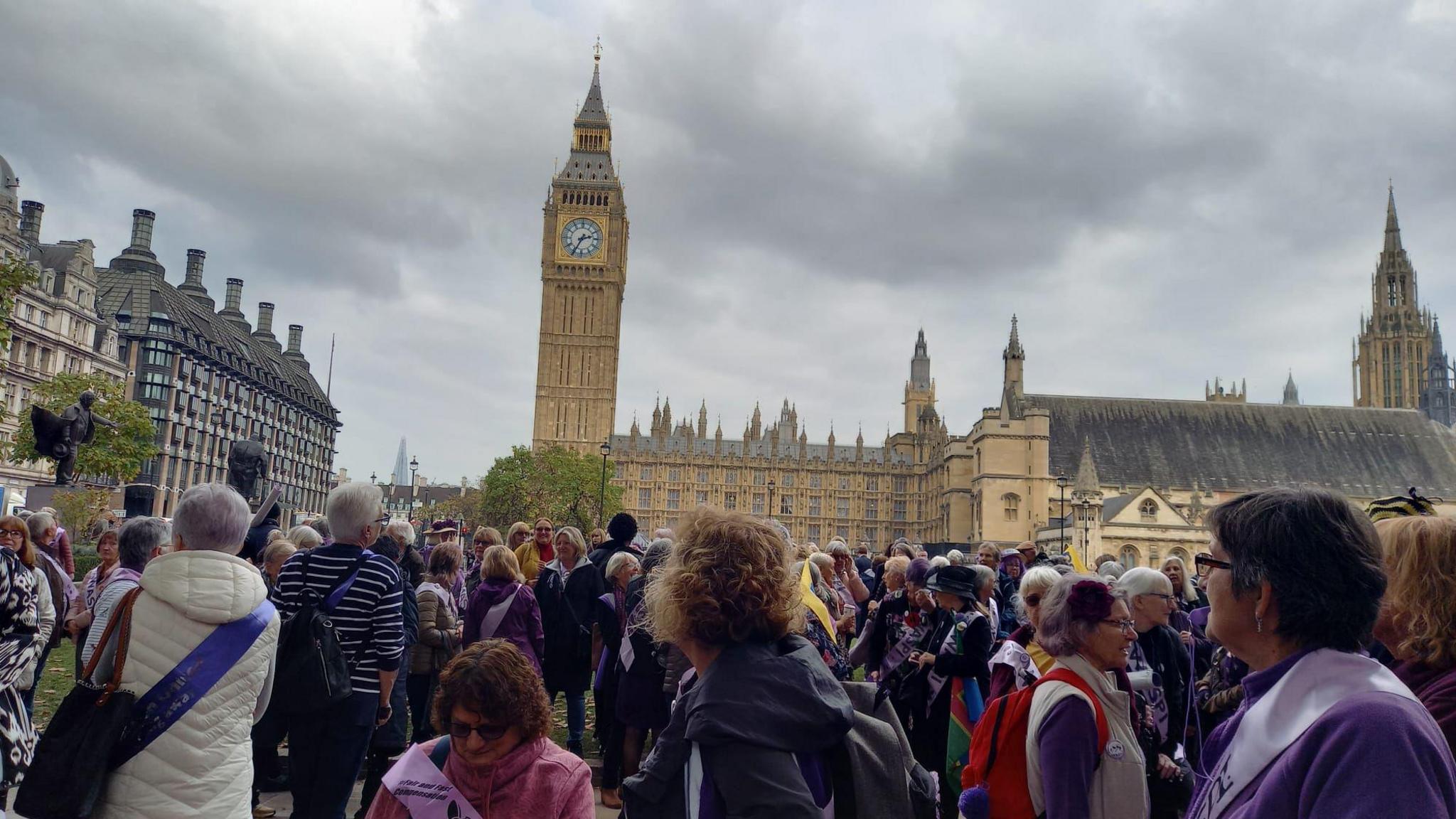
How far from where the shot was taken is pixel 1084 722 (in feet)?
10.0

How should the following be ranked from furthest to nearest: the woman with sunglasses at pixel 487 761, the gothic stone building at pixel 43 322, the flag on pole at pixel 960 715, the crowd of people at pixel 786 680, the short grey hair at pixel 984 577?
→ the gothic stone building at pixel 43 322 → the short grey hair at pixel 984 577 → the flag on pole at pixel 960 715 → the woman with sunglasses at pixel 487 761 → the crowd of people at pixel 786 680

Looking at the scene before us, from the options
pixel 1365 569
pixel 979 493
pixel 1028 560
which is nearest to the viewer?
pixel 1365 569

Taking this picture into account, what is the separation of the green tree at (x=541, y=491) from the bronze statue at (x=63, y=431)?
137 feet

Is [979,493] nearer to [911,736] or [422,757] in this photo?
[911,736]

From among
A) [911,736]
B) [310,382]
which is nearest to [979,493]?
[911,736]

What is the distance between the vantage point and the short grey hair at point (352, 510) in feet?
15.1

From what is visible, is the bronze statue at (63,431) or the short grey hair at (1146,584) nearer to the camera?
the short grey hair at (1146,584)

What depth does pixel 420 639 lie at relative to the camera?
6.79m

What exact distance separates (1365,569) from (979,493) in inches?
2302

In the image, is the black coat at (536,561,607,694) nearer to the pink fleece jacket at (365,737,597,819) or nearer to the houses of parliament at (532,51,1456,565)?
the pink fleece jacket at (365,737,597,819)

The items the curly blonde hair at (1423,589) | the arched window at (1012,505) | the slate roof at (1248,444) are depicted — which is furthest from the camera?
the slate roof at (1248,444)

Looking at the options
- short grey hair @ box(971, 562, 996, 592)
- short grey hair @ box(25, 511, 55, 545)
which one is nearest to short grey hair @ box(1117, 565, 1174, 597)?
short grey hair @ box(971, 562, 996, 592)

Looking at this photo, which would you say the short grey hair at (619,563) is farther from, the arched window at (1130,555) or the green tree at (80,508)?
the arched window at (1130,555)

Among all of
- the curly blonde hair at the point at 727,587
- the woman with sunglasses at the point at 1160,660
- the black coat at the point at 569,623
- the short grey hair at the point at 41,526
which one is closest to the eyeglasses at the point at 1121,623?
the woman with sunglasses at the point at 1160,660
